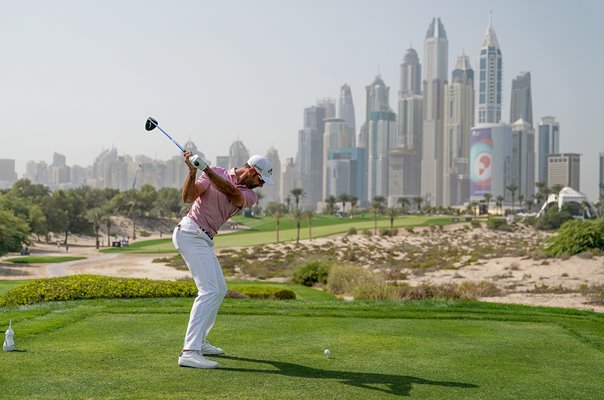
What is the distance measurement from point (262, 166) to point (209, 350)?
218cm

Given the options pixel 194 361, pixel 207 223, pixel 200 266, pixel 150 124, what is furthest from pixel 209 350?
pixel 150 124

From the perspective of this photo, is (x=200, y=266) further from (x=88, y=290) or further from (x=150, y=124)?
(x=88, y=290)

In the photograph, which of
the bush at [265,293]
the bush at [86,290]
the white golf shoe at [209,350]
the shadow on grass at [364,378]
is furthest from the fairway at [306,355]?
the bush at [265,293]

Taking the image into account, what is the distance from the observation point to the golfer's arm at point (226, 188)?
7.98 meters

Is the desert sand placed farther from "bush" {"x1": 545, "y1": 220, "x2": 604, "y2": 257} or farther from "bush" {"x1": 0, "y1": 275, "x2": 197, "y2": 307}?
"bush" {"x1": 0, "y1": 275, "x2": 197, "y2": 307}

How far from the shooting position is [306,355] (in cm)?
877

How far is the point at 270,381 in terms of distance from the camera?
7215 millimetres

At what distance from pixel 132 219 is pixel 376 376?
127014mm

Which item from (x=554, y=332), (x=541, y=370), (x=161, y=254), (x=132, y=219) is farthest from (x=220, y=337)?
(x=132, y=219)

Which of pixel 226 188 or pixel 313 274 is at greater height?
pixel 226 188

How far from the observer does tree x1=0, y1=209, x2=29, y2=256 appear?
5453 centimetres

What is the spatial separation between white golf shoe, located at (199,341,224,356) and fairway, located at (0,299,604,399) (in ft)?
0.77

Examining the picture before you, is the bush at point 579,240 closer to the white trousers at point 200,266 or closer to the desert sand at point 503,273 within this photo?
the desert sand at point 503,273

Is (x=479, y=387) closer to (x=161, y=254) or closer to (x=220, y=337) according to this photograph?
(x=220, y=337)
